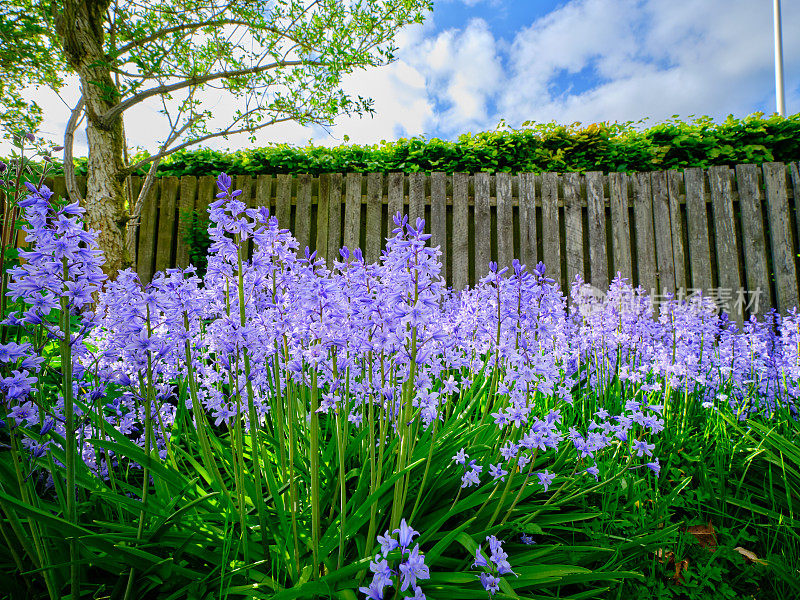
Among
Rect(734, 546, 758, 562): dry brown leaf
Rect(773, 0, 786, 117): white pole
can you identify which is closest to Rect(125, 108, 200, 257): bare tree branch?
Rect(734, 546, 758, 562): dry brown leaf

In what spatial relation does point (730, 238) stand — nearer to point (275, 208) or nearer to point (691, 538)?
point (691, 538)

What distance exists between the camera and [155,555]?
1.51 metres

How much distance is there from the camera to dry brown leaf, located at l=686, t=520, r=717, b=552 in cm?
226

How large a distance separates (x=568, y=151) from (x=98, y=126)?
23.1 ft

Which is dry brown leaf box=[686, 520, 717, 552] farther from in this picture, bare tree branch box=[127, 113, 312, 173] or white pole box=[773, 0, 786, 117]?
white pole box=[773, 0, 786, 117]

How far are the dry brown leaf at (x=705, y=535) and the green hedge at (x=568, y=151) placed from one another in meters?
5.98

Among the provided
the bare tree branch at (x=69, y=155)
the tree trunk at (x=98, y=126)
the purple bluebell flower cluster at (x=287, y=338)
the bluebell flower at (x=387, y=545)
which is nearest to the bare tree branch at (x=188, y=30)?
the tree trunk at (x=98, y=126)

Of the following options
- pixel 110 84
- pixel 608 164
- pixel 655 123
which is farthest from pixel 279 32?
pixel 655 123

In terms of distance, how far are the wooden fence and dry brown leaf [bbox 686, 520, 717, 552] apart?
463cm

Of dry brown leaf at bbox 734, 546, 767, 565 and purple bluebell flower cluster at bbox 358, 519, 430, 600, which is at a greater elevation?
purple bluebell flower cluster at bbox 358, 519, 430, 600

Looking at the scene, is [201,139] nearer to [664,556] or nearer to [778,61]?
[664,556]

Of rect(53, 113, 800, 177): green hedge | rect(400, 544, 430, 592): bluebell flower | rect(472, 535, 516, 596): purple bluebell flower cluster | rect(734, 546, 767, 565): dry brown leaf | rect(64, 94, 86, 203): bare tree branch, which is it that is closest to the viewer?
rect(400, 544, 430, 592): bluebell flower

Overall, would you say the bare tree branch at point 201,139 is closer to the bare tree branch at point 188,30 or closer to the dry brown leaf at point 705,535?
the bare tree branch at point 188,30

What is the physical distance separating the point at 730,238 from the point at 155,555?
7.92m
